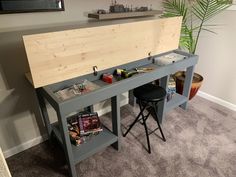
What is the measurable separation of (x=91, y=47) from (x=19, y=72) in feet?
2.26

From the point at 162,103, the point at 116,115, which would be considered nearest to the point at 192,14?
the point at 162,103

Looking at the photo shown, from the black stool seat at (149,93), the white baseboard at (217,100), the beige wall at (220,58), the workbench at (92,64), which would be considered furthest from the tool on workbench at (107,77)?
the white baseboard at (217,100)

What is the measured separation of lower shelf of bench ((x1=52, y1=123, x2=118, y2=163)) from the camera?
1605 mm

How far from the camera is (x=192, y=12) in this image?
259cm

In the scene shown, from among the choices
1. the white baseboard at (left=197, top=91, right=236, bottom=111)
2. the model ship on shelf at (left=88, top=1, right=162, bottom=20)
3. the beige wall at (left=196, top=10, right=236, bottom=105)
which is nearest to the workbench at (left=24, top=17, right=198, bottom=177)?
the model ship on shelf at (left=88, top=1, right=162, bottom=20)

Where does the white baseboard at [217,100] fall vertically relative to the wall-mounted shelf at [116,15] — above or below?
below

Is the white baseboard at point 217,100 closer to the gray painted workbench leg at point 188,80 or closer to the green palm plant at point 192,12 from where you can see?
the gray painted workbench leg at point 188,80

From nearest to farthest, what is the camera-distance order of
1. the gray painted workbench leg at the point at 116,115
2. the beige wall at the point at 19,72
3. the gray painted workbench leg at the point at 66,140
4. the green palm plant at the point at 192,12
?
1. the gray painted workbench leg at the point at 66,140
2. the beige wall at the point at 19,72
3. the gray painted workbench leg at the point at 116,115
4. the green palm plant at the point at 192,12

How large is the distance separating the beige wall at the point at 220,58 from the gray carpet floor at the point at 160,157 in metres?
0.52

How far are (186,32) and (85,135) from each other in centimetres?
186

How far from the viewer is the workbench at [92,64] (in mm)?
1353

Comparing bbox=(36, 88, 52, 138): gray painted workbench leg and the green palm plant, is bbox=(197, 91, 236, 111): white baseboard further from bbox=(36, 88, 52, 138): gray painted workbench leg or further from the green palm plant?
bbox=(36, 88, 52, 138): gray painted workbench leg

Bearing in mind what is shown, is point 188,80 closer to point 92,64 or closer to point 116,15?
point 116,15

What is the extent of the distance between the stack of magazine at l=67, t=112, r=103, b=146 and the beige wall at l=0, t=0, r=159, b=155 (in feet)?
1.32
